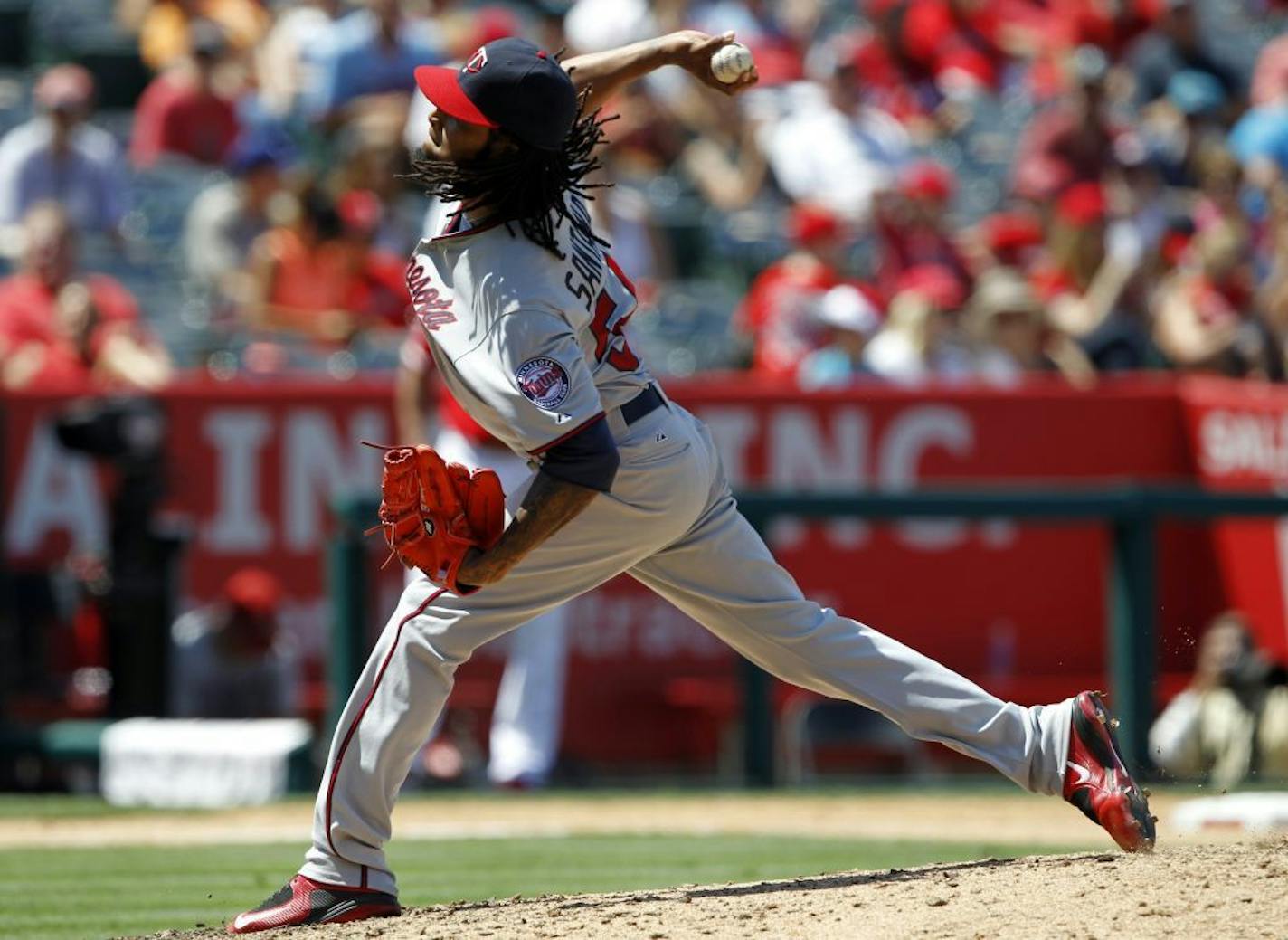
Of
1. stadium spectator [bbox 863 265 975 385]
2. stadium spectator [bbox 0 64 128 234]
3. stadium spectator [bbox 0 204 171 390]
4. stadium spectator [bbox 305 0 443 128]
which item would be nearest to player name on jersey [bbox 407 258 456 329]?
stadium spectator [bbox 0 204 171 390]

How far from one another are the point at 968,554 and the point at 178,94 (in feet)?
15.3

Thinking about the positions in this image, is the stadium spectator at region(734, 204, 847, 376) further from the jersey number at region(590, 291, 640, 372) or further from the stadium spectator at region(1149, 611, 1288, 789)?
the jersey number at region(590, 291, 640, 372)

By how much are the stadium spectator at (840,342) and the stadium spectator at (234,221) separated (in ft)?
8.75

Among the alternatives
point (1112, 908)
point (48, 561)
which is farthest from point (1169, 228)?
point (1112, 908)

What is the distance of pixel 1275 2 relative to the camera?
50.4 feet

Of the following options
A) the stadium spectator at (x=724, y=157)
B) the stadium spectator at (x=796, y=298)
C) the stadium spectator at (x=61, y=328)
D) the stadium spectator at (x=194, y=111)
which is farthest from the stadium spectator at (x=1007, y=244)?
the stadium spectator at (x=61, y=328)

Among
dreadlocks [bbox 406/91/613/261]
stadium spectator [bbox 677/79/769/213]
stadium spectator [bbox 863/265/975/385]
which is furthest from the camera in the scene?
stadium spectator [bbox 677/79/769/213]

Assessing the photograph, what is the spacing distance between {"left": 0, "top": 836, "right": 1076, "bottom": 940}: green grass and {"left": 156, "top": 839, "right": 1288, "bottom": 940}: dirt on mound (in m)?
0.83

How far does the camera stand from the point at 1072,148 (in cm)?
1255

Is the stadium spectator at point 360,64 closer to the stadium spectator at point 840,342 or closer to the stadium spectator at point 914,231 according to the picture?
the stadium spectator at point 914,231

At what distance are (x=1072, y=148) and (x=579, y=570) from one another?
8.63 m

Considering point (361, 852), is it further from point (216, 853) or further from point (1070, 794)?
point (216, 853)

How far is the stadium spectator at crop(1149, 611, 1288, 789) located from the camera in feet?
28.4

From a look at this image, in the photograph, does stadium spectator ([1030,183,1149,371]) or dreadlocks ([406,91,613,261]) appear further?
stadium spectator ([1030,183,1149,371])
